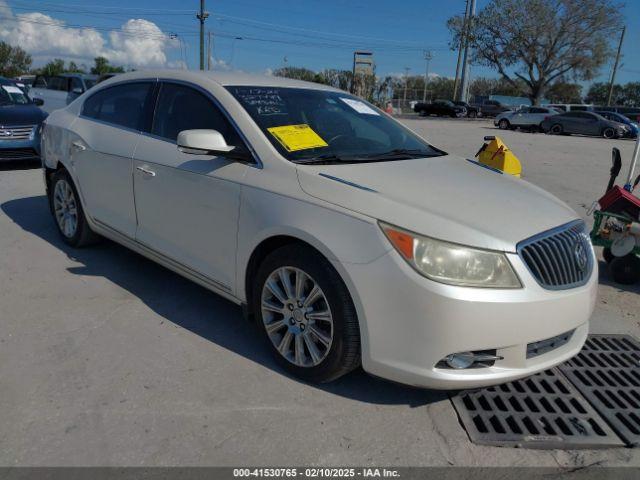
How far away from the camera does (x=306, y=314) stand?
2.79m

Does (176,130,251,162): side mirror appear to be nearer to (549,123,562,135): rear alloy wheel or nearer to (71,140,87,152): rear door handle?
(71,140,87,152): rear door handle

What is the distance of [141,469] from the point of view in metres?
2.22

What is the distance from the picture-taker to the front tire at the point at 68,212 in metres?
4.71

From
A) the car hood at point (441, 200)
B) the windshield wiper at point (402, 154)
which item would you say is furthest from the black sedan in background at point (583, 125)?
the car hood at point (441, 200)

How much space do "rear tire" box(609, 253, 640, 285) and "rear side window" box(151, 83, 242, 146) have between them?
3539 mm

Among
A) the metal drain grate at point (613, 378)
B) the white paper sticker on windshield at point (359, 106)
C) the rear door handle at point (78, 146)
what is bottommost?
the metal drain grate at point (613, 378)

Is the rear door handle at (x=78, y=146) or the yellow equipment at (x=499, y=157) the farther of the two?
the yellow equipment at (x=499, y=157)

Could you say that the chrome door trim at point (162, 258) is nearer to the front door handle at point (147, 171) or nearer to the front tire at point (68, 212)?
the front tire at point (68, 212)

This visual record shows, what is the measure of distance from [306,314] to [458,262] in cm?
87

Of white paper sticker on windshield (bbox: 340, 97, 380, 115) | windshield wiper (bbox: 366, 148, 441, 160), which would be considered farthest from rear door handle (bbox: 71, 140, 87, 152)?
windshield wiper (bbox: 366, 148, 441, 160)

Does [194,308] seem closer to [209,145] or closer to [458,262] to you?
[209,145]

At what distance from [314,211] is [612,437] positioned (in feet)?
5.99

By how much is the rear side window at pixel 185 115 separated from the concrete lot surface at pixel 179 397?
4.09 feet

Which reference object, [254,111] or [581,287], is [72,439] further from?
[581,287]
